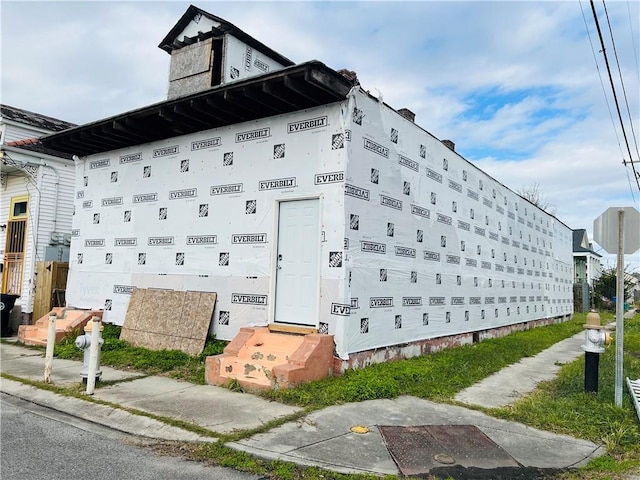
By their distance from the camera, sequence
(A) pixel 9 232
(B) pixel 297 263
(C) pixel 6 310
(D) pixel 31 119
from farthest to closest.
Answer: (D) pixel 31 119, (A) pixel 9 232, (C) pixel 6 310, (B) pixel 297 263

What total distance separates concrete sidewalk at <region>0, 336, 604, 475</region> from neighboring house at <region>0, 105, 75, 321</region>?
7.48 metres

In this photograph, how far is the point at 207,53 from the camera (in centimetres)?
1080

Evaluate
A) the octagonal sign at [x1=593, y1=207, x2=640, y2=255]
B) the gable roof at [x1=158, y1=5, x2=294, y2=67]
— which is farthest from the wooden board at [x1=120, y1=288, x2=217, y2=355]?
the octagonal sign at [x1=593, y1=207, x2=640, y2=255]

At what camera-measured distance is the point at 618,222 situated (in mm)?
6289

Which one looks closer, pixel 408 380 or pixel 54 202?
pixel 408 380

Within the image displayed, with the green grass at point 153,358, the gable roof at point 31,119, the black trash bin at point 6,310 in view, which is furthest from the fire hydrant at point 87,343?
the gable roof at point 31,119

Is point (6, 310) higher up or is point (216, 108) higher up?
point (216, 108)

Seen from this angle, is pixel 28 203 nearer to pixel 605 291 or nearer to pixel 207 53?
pixel 207 53

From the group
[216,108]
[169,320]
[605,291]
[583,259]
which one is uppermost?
[216,108]

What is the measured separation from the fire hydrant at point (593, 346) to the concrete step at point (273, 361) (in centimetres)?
369

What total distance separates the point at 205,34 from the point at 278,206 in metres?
5.40

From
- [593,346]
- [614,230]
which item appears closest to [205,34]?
[614,230]

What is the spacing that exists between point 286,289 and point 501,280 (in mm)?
9302

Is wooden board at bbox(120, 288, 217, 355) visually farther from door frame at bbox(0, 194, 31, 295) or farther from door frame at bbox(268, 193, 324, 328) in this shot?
door frame at bbox(0, 194, 31, 295)
